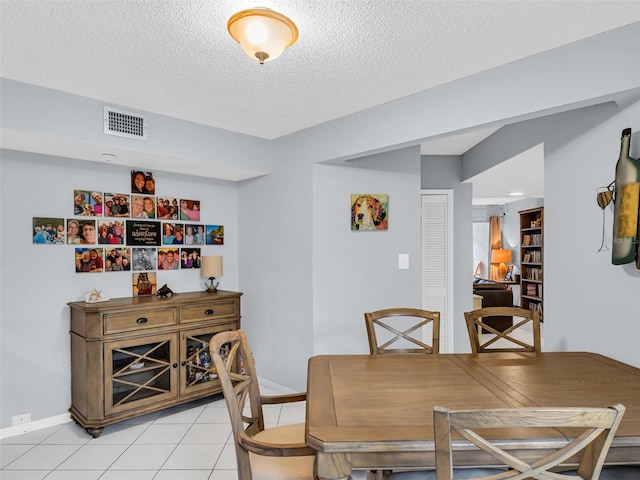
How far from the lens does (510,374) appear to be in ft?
5.57

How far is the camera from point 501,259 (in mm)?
9008

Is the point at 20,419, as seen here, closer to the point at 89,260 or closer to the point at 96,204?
the point at 89,260

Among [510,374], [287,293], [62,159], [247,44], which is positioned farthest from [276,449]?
[62,159]

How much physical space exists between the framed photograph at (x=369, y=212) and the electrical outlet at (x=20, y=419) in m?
2.79

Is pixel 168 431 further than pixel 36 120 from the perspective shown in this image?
Yes

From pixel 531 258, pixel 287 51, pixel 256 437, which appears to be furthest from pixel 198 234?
pixel 531 258

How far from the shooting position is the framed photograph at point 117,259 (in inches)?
125

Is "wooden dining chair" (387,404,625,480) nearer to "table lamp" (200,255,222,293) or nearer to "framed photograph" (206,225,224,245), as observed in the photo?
"table lamp" (200,255,222,293)

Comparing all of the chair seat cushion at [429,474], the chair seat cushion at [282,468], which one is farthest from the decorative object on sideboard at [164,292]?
the chair seat cushion at [429,474]

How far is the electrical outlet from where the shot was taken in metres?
2.72

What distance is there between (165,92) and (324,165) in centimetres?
133

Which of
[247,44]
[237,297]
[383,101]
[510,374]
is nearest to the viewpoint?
[247,44]

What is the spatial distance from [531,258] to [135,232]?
304 inches

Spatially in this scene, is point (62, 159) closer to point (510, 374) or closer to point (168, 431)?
point (168, 431)
